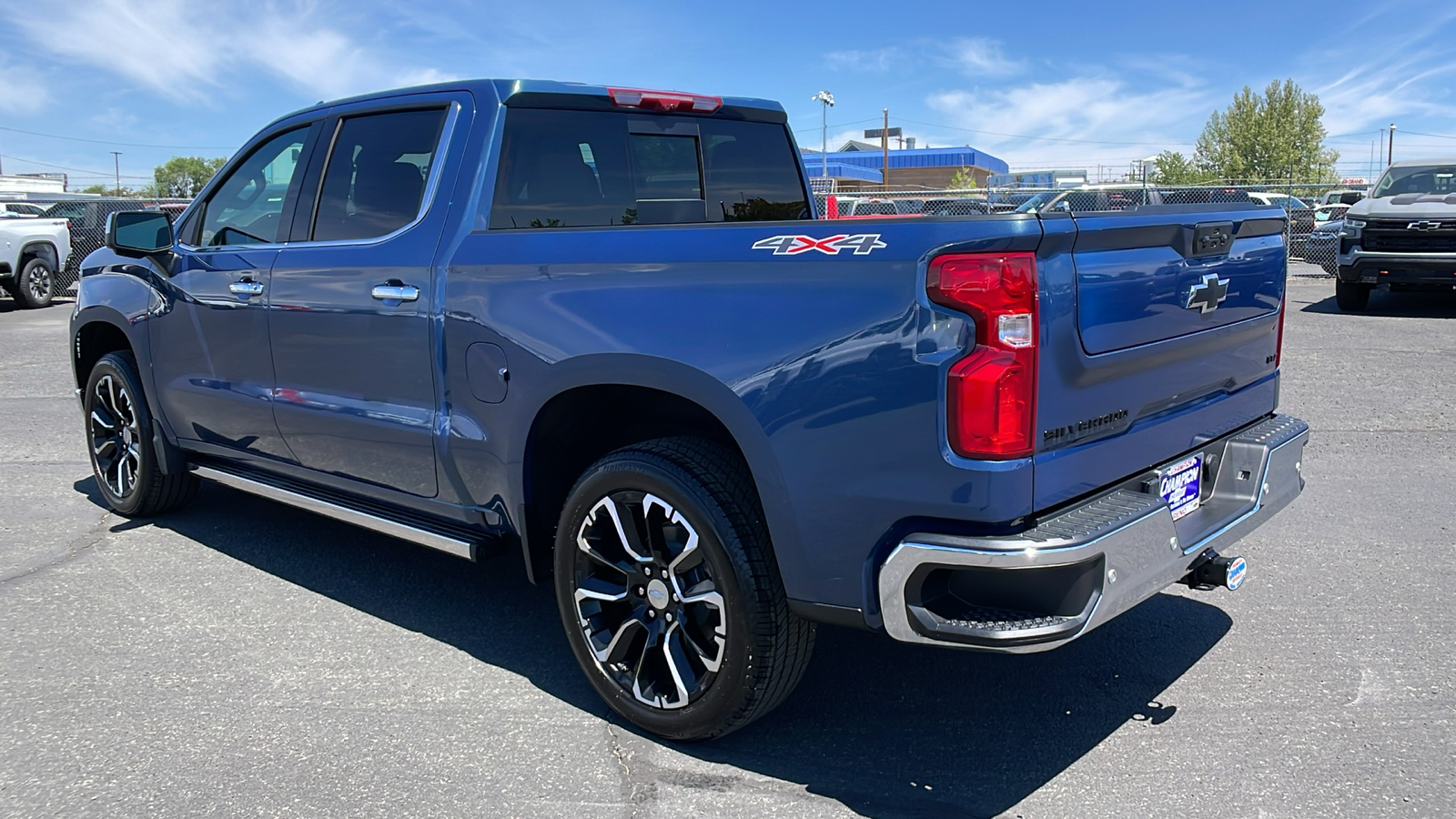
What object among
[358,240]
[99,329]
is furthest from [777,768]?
[99,329]

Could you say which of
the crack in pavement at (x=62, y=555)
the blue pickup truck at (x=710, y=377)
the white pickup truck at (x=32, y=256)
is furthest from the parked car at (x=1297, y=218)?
the crack in pavement at (x=62, y=555)

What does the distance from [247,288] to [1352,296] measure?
13884mm

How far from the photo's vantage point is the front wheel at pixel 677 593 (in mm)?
3014

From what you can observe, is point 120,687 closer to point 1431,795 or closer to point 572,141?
point 572,141

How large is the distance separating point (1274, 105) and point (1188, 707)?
2659 inches

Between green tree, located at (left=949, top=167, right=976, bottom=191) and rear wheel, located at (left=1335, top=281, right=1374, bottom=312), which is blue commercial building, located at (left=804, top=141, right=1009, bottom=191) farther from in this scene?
rear wheel, located at (left=1335, top=281, right=1374, bottom=312)

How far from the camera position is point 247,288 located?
455cm

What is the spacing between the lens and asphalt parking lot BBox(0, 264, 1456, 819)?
3.04 metres

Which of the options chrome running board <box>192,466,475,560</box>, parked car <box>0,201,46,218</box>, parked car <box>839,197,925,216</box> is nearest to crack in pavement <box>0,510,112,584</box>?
chrome running board <box>192,466,475,560</box>

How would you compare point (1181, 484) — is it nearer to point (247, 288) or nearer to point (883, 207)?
point (247, 288)

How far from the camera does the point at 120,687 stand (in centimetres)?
377

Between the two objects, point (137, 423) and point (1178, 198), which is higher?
point (1178, 198)

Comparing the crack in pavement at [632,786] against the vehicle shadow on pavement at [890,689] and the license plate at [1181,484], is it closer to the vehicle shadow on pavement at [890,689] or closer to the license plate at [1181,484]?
the vehicle shadow on pavement at [890,689]

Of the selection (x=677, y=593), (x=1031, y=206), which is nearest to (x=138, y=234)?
(x=677, y=593)
